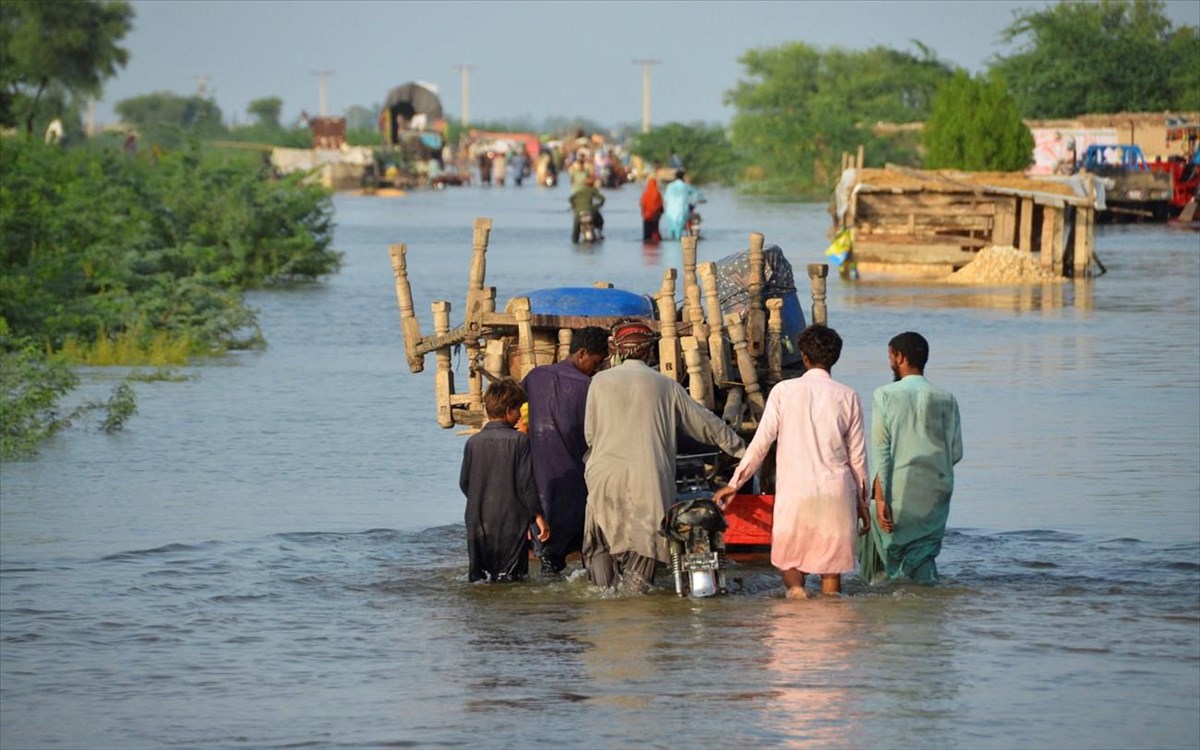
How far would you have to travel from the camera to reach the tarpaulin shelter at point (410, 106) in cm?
9531

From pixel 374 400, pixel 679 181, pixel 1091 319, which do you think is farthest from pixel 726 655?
pixel 679 181

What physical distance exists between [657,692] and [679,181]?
26864mm

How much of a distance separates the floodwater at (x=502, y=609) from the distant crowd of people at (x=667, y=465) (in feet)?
0.69

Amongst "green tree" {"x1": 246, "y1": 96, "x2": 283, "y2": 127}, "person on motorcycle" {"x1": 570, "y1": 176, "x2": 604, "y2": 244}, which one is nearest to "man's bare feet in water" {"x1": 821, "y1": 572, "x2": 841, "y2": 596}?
"person on motorcycle" {"x1": 570, "y1": 176, "x2": 604, "y2": 244}

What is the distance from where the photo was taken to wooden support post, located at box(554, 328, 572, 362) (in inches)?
386

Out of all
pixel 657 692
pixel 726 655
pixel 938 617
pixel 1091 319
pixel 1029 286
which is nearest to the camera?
pixel 657 692

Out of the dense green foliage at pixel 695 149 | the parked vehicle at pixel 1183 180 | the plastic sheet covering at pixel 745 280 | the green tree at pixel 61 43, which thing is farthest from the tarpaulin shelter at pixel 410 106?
the plastic sheet covering at pixel 745 280

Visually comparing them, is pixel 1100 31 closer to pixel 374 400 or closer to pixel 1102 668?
pixel 374 400

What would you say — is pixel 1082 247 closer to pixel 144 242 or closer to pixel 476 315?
pixel 144 242

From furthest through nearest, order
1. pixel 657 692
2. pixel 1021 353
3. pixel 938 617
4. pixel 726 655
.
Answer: pixel 1021 353, pixel 938 617, pixel 726 655, pixel 657 692

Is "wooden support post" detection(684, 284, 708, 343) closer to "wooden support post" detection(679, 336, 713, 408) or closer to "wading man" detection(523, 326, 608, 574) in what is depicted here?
"wooden support post" detection(679, 336, 713, 408)

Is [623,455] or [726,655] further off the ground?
[623,455]

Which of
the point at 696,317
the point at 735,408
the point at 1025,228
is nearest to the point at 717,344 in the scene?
the point at 696,317

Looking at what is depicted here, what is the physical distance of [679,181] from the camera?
34062 mm
